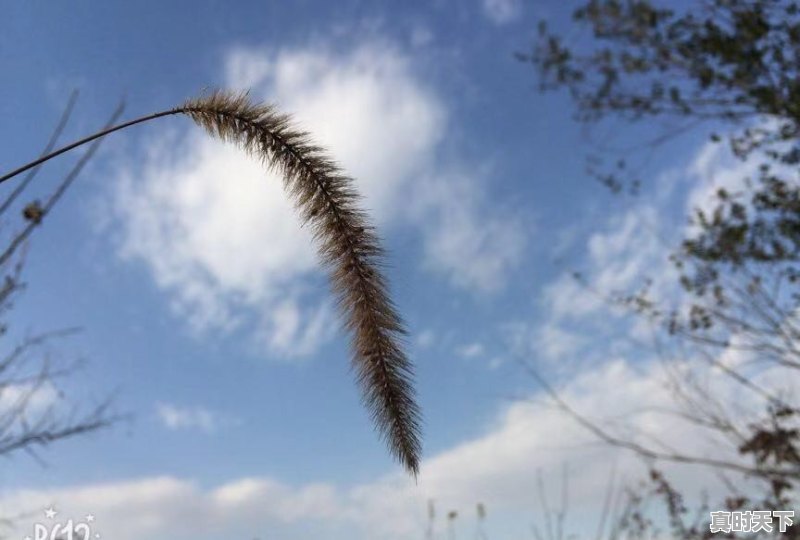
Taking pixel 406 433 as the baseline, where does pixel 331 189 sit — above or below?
above

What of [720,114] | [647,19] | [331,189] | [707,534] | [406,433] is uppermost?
[647,19]

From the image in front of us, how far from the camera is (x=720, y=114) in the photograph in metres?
7.77

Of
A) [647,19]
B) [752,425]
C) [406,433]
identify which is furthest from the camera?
[647,19]

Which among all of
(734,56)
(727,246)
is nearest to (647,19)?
(734,56)

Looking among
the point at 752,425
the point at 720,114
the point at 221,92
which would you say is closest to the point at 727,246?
the point at 720,114

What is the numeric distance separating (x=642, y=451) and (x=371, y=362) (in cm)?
155

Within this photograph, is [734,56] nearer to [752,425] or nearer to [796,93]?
[796,93]

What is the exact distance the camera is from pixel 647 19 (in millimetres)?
8305

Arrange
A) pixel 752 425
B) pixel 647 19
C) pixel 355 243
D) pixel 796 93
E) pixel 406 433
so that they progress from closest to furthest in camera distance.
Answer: pixel 406 433
pixel 355 243
pixel 752 425
pixel 796 93
pixel 647 19

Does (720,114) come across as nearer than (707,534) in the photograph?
No

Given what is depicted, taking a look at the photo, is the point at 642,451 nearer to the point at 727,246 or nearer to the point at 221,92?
the point at 221,92

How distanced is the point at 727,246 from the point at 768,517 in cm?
328

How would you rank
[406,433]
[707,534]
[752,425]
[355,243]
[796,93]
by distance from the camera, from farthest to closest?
[796,93], [707,534], [752,425], [355,243], [406,433]

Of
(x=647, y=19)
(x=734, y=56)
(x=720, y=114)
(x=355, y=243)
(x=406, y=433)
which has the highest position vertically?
(x=647, y=19)
